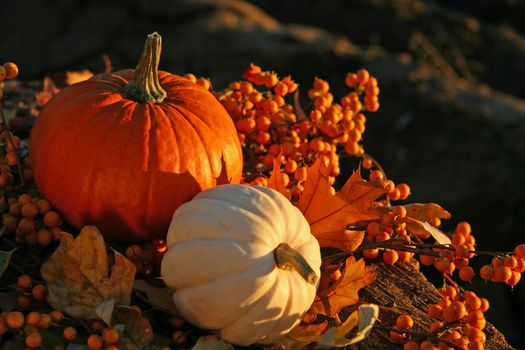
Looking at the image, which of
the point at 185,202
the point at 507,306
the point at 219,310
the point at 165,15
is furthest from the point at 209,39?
the point at 219,310

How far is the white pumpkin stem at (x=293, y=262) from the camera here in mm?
1563

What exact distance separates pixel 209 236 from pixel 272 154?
613 mm

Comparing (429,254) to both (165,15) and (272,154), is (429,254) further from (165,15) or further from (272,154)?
(165,15)

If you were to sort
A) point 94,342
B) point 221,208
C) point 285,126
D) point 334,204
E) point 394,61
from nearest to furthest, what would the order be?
1. point 94,342
2. point 221,208
3. point 334,204
4. point 285,126
5. point 394,61

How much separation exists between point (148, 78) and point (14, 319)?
67cm

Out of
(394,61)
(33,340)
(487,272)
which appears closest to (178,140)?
(33,340)

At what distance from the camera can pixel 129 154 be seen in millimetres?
1774

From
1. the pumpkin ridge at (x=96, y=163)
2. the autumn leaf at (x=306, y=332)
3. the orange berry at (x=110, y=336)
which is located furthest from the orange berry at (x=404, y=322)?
the pumpkin ridge at (x=96, y=163)

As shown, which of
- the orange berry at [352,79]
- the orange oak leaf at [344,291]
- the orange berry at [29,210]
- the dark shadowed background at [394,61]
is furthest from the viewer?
the dark shadowed background at [394,61]

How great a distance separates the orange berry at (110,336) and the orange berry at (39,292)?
0.23 metres

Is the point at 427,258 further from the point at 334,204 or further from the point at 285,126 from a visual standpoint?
the point at 285,126

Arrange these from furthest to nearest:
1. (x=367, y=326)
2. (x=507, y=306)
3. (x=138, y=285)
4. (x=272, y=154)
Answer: (x=507, y=306) → (x=272, y=154) → (x=138, y=285) → (x=367, y=326)

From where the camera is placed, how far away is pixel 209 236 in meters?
1.60

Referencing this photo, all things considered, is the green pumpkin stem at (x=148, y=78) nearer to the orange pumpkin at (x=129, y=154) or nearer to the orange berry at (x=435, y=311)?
the orange pumpkin at (x=129, y=154)
